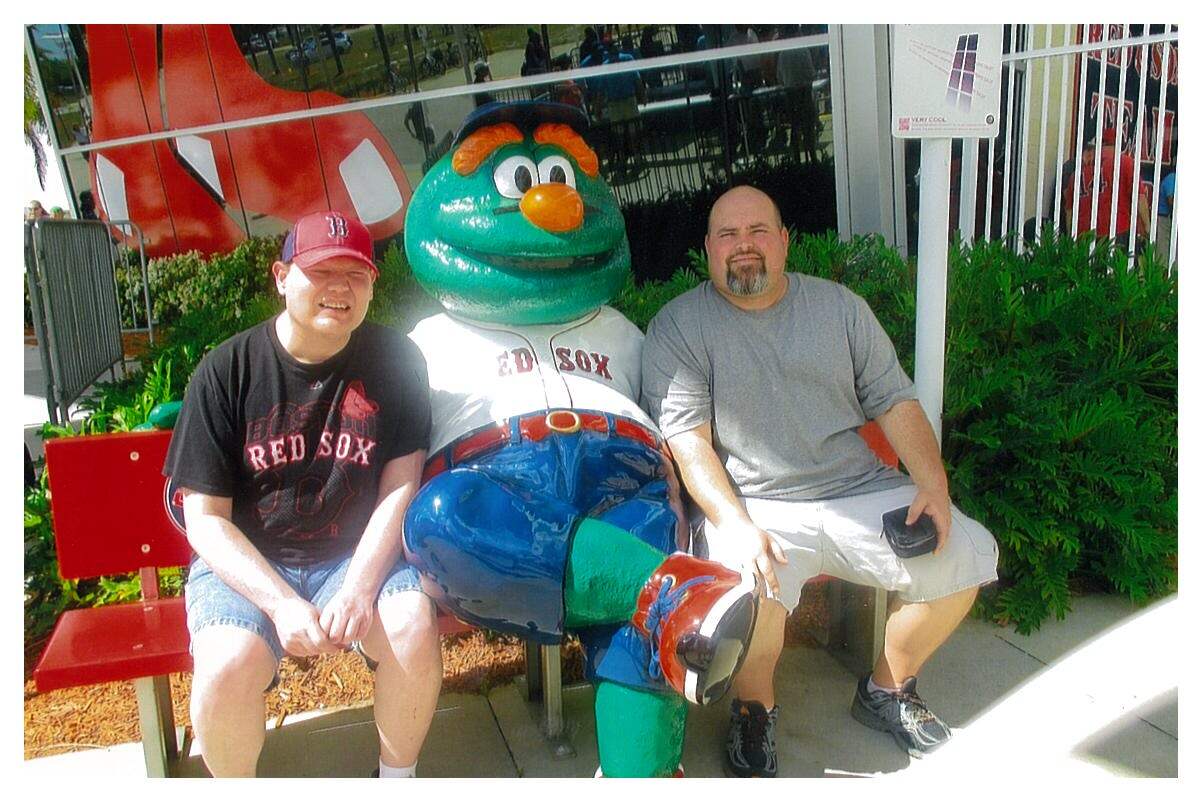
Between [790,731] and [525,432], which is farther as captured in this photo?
[790,731]

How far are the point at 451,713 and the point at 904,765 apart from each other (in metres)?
1.32

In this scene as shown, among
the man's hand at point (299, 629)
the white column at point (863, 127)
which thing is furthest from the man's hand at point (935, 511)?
the white column at point (863, 127)

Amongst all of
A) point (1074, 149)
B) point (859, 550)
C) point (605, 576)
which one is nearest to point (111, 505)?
point (605, 576)

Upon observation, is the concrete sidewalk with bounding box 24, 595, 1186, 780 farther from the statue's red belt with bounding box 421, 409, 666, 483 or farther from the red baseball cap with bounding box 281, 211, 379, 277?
the red baseball cap with bounding box 281, 211, 379, 277


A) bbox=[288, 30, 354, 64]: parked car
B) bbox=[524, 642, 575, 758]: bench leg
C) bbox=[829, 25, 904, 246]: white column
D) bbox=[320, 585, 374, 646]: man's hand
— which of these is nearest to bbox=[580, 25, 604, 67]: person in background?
bbox=[829, 25, 904, 246]: white column

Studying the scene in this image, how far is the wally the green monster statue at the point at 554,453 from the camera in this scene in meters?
2.15

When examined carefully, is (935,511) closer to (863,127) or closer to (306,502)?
(306,502)

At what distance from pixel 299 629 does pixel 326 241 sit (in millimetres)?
876

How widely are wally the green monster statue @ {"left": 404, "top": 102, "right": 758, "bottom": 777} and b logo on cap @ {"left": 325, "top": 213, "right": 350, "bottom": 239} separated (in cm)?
40

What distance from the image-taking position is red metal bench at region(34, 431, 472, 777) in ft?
8.07

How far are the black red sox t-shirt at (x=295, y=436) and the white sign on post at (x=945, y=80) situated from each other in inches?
61.0

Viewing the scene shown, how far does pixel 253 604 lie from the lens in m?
2.24

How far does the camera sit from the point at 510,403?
256 cm

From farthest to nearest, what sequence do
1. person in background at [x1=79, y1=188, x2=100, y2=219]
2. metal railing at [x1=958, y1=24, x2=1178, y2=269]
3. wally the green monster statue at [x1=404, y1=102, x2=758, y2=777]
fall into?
person in background at [x1=79, y1=188, x2=100, y2=219] < metal railing at [x1=958, y1=24, x2=1178, y2=269] < wally the green monster statue at [x1=404, y1=102, x2=758, y2=777]
